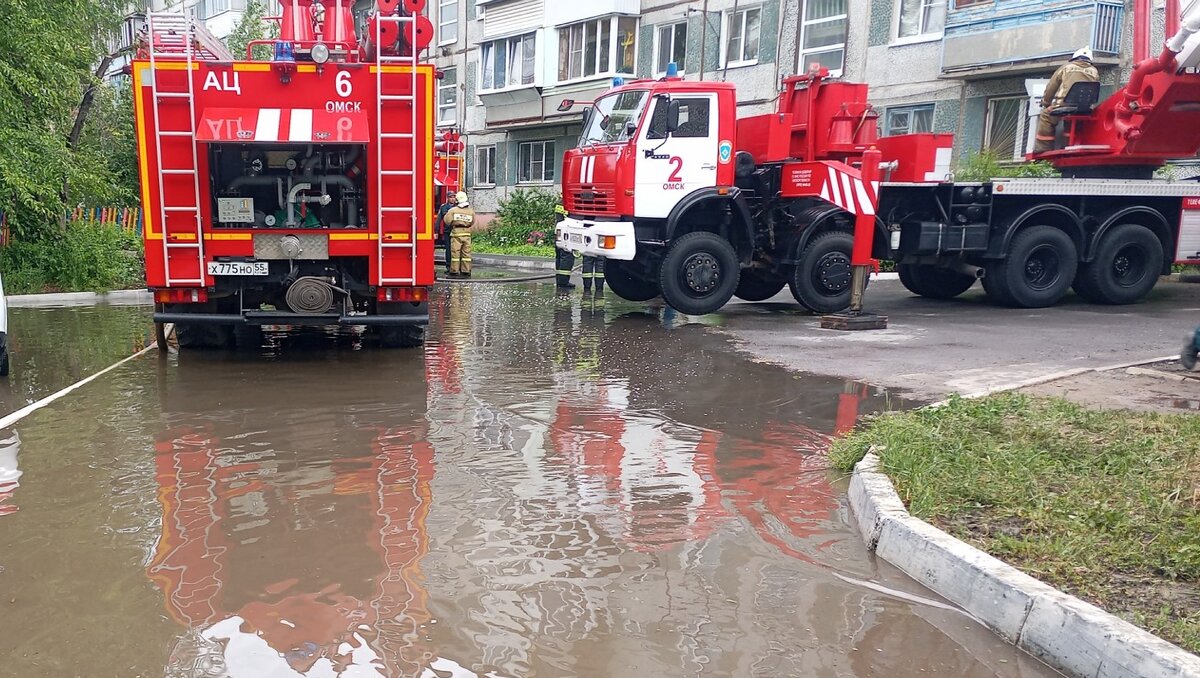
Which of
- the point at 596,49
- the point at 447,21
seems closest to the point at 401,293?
the point at 596,49

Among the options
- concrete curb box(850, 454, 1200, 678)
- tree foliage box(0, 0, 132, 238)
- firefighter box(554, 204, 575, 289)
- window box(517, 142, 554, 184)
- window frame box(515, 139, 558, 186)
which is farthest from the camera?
window box(517, 142, 554, 184)

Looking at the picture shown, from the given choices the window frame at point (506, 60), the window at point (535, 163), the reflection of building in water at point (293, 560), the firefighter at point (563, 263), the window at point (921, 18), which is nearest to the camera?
the reflection of building in water at point (293, 560)

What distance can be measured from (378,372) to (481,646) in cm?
537

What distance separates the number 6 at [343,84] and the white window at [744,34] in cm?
1710

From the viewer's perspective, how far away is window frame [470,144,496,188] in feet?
111

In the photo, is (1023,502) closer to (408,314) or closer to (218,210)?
(408,314)

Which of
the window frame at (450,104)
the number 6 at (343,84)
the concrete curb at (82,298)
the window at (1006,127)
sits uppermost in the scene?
the window frame at (450,104)

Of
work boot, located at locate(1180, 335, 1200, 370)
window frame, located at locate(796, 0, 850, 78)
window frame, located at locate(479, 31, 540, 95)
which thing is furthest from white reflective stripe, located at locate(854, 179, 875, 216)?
window frame, located at locate(479, 31, 540, 95)

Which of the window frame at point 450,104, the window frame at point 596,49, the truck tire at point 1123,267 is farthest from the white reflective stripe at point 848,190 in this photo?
the window frame at point 450,104

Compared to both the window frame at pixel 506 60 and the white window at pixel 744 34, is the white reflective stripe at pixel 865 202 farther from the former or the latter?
the window frame at pixel 506 60

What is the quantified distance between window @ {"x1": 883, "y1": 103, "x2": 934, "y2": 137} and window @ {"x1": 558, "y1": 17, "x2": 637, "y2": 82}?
28.0 ft

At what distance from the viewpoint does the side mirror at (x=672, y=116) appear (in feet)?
38.3

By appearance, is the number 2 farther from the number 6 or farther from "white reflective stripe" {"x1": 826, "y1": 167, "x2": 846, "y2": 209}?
the number 6

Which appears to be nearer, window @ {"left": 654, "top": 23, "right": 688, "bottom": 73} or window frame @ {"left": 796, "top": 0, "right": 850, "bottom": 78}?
window frame @ {"left": 796, "top": 0, "right": 850, "bottom": 78}
